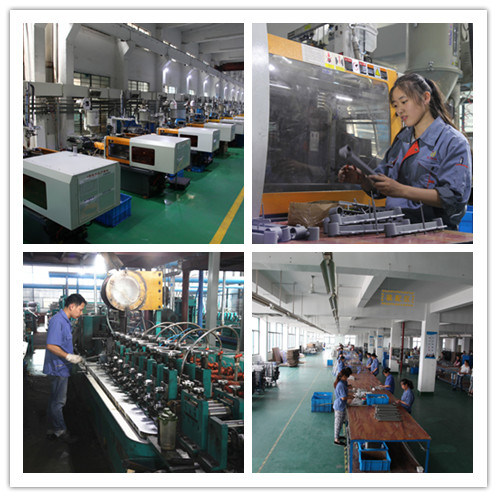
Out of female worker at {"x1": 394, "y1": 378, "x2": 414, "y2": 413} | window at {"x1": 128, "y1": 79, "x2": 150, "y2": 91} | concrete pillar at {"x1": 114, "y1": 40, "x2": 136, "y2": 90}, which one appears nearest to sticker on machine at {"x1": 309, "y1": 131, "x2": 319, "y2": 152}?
female worker at {"x1": 394, "y1": 378, "x2": 414, "y2": 413}

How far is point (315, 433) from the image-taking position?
612cm

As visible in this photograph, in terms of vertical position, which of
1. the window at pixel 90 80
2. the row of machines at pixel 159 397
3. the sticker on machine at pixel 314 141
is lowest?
the row of machines at pixel 159 397

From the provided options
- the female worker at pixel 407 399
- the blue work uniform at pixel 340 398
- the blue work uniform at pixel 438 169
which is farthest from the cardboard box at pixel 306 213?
the female worker at pixel 407 399

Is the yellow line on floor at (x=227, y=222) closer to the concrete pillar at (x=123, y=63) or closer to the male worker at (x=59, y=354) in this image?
the male worker at (x=59, y=354)

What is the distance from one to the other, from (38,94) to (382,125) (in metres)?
5.41

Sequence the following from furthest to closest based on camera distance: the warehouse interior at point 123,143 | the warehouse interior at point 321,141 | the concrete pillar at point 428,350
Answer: the concrete pillar at point 428,350, the warehouse interior at point 123,143, the warehouse interior at point 321,141

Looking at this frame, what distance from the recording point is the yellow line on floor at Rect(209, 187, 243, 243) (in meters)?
4.40

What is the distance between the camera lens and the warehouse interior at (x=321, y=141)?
7.21 ft

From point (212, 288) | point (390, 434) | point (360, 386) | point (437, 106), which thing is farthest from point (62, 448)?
point (360, 386)

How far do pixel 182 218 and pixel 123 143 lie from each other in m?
2.21

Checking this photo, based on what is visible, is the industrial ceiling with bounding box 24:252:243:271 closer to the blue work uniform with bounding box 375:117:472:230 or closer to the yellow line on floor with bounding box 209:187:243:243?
the yellow line on floor with bounding box 209:187:243:243

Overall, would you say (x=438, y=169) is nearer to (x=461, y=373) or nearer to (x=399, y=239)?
(x=399, y=239)

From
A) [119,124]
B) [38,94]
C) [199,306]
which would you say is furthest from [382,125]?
[119,124]

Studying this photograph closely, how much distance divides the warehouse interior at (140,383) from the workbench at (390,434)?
1587mm
